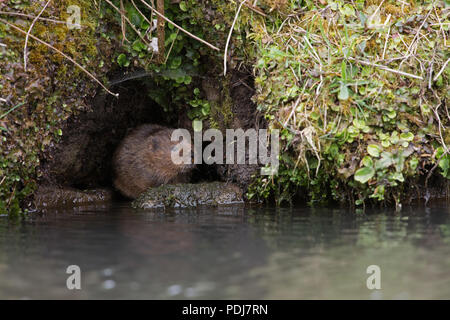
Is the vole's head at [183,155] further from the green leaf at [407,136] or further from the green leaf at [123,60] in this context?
the green leaf at [407,136]

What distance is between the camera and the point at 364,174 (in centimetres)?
395

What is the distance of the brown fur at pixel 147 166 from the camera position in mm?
5613

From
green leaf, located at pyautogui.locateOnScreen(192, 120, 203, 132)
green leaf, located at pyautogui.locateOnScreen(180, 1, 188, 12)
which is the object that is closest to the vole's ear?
green leaf, located at pyautogui.locateOnScreen(192, 120, 203, 132)

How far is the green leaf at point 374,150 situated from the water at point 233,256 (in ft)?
1.40

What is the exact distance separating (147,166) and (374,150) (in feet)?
8.45

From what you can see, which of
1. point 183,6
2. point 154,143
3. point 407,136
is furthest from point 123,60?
point 407,136

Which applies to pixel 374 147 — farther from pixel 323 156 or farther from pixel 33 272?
pixel 33 272

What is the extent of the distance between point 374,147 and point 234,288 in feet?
6.97

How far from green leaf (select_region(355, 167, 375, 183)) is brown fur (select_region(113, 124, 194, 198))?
2108 millimetres

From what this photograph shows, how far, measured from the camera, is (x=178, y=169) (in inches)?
220

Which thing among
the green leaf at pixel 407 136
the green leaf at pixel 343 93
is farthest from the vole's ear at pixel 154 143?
the green leaf at pixel 407 136

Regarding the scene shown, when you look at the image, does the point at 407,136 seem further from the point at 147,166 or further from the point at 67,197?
the point at 67,197

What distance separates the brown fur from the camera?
5613mm
